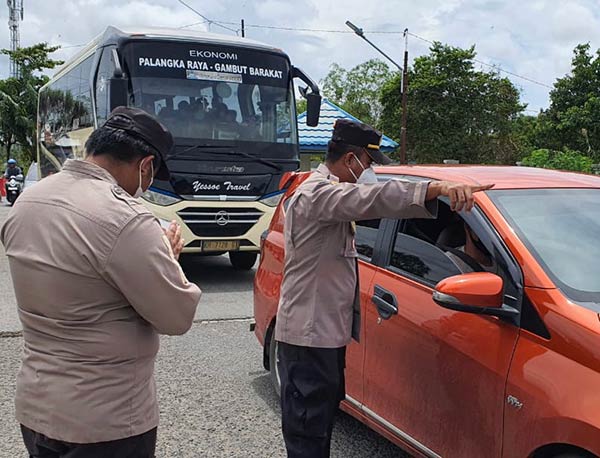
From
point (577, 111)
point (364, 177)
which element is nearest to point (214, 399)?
point (364, 177)

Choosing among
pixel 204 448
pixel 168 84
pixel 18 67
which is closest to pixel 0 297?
pixel 168 84

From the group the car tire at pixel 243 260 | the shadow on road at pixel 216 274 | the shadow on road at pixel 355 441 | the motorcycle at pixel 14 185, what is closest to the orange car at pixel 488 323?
the shadow on road at pixel 355 441

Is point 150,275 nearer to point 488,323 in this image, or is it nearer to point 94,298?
point 94,298

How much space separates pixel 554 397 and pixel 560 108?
3031cm

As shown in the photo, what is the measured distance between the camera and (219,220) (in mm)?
8383

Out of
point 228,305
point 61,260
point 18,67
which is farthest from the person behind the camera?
point 18,67

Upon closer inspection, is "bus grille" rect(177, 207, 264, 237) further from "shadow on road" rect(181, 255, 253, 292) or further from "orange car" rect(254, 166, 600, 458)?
"orange car" rect(254, 166, 600, 458)

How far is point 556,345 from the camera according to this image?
2.34 metres

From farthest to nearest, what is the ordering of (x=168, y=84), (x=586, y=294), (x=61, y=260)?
1. (x=168, y=84)
2. (x=586, y=294)
3. (x=61, y=260)

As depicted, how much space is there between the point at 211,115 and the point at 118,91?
127 cm

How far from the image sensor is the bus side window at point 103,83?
27.4 feet

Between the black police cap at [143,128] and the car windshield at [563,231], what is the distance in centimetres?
160

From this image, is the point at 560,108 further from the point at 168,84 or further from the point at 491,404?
the point at 491,404

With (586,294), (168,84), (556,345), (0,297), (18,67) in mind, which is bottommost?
(0,297)
